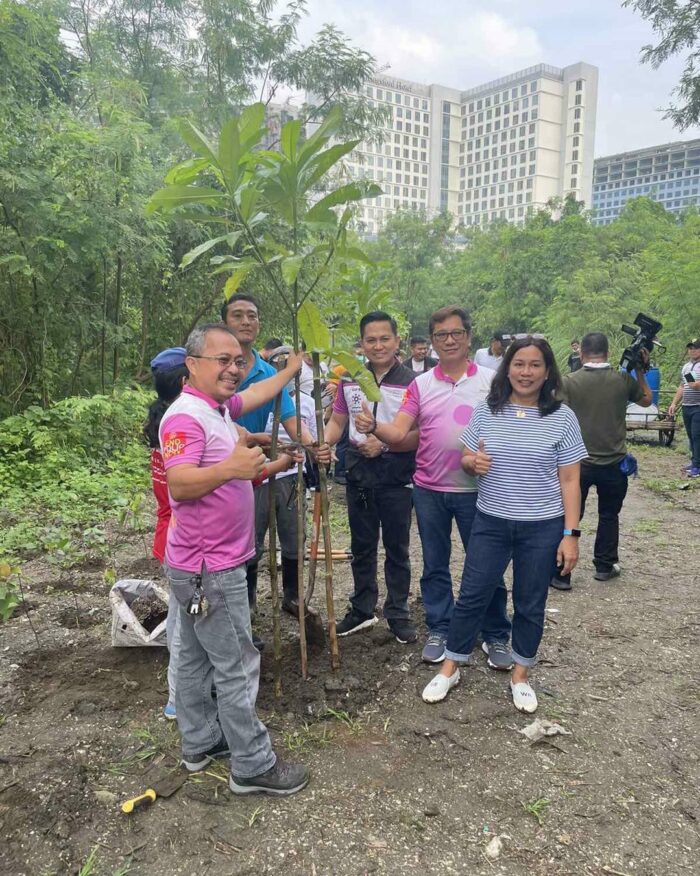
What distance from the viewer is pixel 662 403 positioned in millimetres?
13805

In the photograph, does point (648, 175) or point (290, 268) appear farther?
point (648, 175)

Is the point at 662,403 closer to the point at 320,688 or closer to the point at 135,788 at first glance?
the point at 320,688

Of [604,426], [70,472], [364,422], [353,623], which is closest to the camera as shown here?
[364,422]

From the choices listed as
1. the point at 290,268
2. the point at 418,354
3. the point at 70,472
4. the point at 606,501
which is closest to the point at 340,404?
the point at 290,268

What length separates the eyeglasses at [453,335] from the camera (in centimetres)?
312

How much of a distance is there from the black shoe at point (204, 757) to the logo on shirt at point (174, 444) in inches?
52.5

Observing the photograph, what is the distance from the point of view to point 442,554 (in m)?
3.31

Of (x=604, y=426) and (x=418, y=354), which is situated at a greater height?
(x=418, y=354)

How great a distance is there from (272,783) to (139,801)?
51cm

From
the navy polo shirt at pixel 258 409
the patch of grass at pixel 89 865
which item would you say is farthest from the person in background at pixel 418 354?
the patch of grass at pixel 89 865

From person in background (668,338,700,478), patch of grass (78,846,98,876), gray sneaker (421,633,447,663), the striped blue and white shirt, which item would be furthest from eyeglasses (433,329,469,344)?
person in background (668,338,700,478)

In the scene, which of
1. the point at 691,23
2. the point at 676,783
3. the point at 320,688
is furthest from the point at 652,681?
the point at 691,23

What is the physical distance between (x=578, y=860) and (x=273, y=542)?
65.7 inches

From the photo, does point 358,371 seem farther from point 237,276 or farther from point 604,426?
point 604,426
